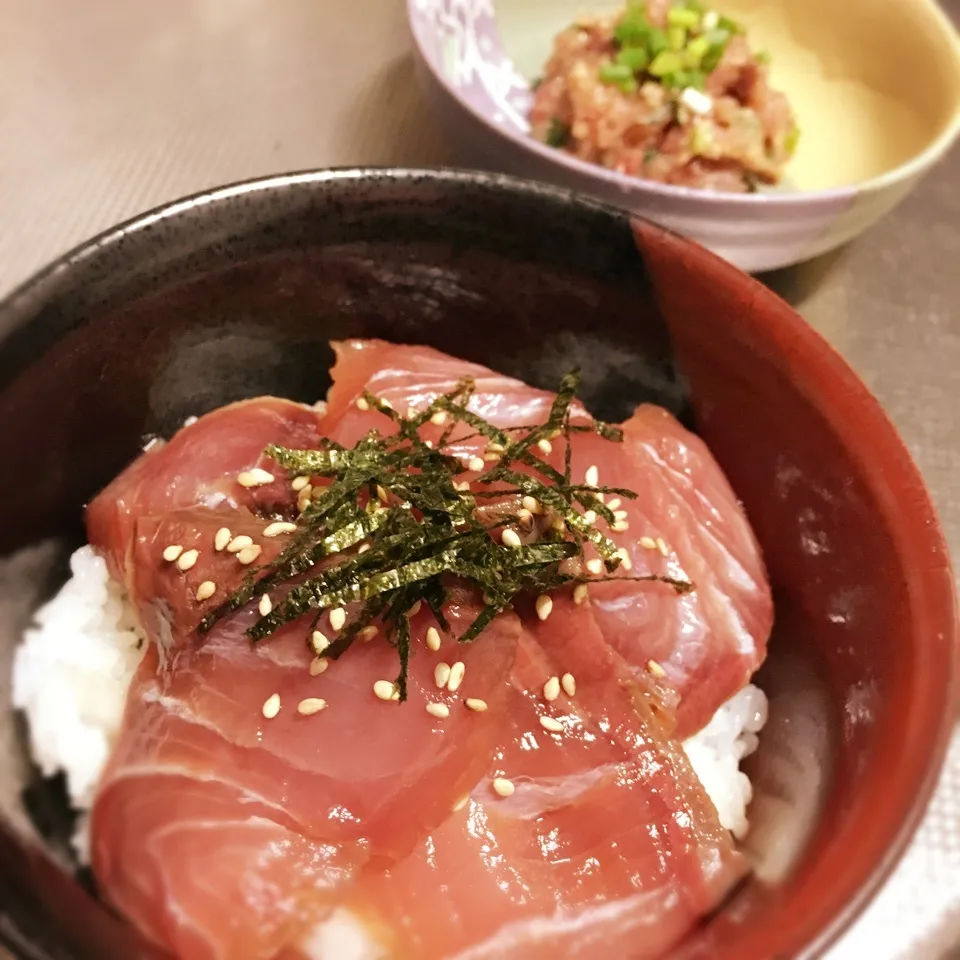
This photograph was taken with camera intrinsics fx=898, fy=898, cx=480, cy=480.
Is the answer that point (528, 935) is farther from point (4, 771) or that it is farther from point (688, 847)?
point (4, 771)

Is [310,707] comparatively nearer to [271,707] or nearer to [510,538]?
[271,707]

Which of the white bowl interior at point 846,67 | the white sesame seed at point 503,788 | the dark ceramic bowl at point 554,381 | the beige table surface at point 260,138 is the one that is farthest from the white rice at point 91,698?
the white bowl interior at point 846,67

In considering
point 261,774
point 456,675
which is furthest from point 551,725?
point 261,774

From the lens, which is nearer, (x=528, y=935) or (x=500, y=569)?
(x=528, y=935)

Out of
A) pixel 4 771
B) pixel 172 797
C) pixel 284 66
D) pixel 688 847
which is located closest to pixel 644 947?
pixel 688 847

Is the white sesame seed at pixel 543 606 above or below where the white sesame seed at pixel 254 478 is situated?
below

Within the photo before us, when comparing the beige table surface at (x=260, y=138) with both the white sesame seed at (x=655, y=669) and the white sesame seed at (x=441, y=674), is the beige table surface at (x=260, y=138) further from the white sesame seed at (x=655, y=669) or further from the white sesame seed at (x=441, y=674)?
the white sesame seed at (x=441, y=674)
